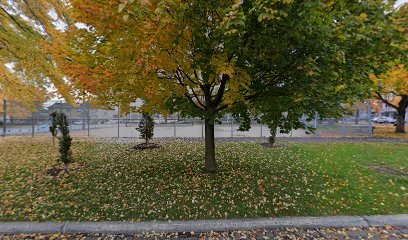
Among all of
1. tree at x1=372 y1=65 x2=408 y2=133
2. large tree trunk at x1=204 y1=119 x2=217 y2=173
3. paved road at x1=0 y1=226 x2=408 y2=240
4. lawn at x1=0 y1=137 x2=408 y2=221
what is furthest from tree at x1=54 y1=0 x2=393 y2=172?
tree at x1=372 y1=65 x2=408 y2=133

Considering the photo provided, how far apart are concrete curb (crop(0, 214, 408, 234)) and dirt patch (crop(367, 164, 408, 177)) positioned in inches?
99.1

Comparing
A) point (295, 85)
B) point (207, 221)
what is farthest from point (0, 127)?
point (295, 85)

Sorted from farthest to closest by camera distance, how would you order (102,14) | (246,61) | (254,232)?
(246,61), (254,232), (102,14)

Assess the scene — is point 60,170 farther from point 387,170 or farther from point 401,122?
point 401,122

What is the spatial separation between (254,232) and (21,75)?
11939mm

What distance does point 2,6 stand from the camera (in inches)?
292

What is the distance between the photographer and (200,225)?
3.81 m

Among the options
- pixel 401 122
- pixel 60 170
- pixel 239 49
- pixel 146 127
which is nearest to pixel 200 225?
pixel 239 49

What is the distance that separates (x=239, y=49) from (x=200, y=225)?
10.7ft

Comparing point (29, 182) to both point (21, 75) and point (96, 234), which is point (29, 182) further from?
point (21, 75)

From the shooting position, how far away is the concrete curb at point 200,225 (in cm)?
367

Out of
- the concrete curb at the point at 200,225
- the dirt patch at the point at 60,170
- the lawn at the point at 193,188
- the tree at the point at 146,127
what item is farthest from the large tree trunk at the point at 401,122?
the dirt patch at the point at 60,170

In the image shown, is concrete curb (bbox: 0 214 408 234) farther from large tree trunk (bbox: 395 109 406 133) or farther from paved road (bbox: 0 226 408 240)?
large tree trunk (bbox: 395 109 406 133)

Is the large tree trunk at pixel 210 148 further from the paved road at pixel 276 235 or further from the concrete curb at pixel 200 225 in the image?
the paved road at pixel 276 235
